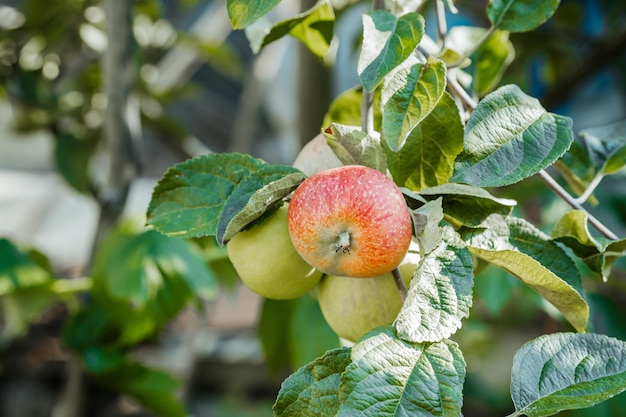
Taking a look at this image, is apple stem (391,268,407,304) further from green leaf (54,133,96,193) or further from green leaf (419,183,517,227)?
green leaf (54,133,96,193)

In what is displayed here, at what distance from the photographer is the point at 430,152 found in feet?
1.31

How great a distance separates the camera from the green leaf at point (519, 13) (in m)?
0.48

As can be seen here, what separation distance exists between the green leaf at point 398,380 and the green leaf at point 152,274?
0.55m

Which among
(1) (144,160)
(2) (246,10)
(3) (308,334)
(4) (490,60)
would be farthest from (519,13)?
A: (1) (144,160)

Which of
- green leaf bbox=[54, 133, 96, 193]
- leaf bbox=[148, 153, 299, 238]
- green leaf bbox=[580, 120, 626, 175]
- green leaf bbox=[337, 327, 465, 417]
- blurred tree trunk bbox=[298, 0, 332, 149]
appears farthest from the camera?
green leaf bbox=[54, 133, 96, 193]

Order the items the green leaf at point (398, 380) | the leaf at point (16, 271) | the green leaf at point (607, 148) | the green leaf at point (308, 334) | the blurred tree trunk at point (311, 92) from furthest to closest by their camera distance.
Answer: the blurred tree trunk at point (311, 92), the leaf at point (16, 271), the green leaf at point (308, 334), the green leaf at point (607, 148), the green leaf at point (398, 380)

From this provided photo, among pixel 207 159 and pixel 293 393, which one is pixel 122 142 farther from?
pixel 293 393

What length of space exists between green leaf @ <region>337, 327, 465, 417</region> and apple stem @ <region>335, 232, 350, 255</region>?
0.05 meters

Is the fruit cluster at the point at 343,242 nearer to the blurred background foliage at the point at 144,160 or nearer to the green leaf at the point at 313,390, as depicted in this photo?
the green leaf at the point at 313,390

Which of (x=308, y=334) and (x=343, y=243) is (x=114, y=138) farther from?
(x=343, y=243)

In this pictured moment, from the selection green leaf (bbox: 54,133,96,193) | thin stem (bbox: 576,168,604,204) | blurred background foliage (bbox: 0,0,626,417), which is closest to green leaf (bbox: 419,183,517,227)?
thin stem (bbox: 576,168,604,204)

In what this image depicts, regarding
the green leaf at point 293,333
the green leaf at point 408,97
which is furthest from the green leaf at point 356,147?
the green leaf at point 293,333

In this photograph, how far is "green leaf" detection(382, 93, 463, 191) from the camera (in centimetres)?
39

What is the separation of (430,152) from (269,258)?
0.39 ft
